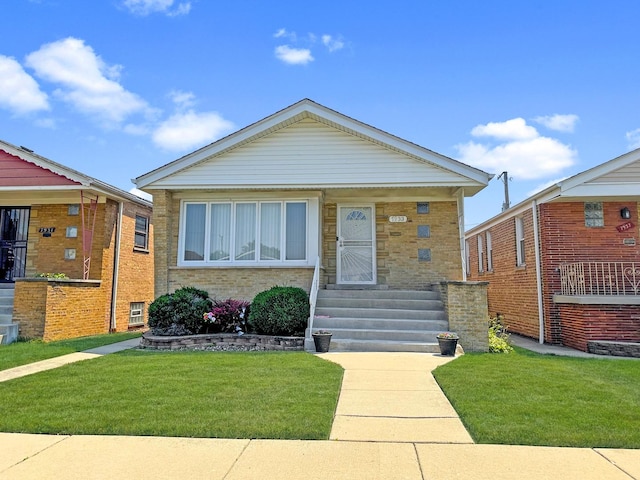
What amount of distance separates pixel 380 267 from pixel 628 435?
850 cm

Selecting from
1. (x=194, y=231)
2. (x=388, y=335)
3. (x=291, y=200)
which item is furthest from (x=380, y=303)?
(x=194, y=231)

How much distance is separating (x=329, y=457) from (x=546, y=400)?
122 inches

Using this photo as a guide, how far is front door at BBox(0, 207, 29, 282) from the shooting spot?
46.2 feet

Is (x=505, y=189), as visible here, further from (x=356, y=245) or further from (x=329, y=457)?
(x=329, y=457)

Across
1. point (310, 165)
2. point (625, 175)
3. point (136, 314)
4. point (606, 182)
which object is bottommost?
point (136, 314)

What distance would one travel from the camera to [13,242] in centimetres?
1418

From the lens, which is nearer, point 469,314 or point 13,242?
point 469,314

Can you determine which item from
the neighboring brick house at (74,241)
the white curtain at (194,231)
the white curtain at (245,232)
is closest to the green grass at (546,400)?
the white curtain at (245,232)

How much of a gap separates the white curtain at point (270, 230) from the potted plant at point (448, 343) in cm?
494

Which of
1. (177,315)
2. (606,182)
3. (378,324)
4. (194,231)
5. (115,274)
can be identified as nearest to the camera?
(378,324)

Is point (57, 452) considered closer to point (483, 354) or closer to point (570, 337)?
point (483, 354)

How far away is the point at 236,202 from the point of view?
1209 cm

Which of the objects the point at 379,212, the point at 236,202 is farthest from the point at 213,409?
the point at 379,212

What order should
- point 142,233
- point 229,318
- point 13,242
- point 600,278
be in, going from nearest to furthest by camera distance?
point 229,318
point 600,278
point 13,242
point 142,233
